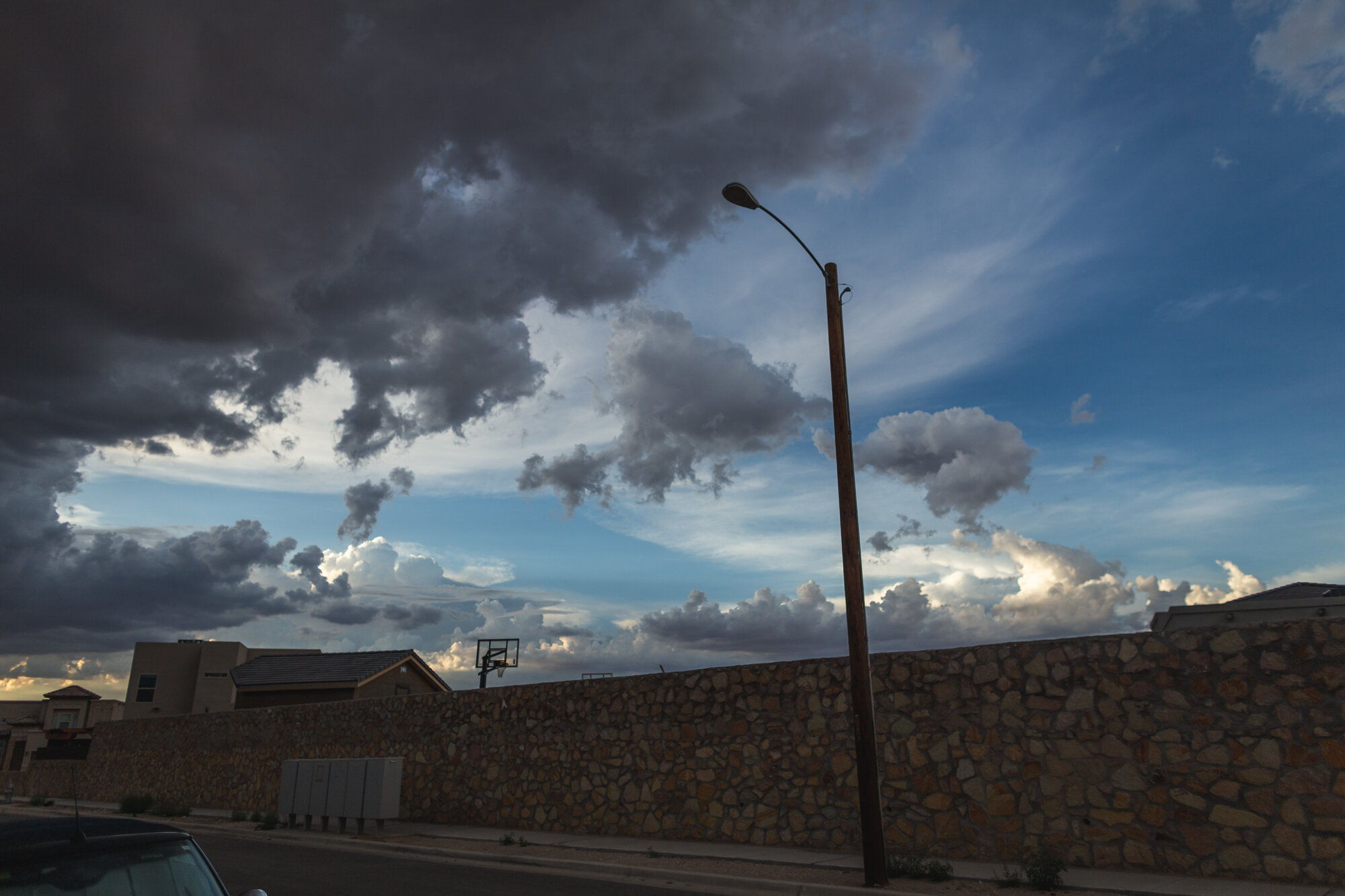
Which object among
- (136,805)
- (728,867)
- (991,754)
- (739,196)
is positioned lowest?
(136,805)

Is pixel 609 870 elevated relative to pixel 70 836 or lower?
lower

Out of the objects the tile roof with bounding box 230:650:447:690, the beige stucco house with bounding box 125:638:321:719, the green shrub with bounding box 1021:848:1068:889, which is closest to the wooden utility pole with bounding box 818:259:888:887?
the green shrub with bounding box 1021:848:1068:889

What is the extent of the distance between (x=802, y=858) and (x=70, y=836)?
32.8 feet

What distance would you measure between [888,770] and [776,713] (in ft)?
7.20

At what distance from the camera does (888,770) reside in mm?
11867

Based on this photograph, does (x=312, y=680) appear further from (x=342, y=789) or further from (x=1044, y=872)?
(x=1044, y=872)

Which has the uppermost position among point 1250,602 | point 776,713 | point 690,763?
point 1250,602

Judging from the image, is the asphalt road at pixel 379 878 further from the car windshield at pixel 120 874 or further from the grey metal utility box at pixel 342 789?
the car windshield at pixel 120 874

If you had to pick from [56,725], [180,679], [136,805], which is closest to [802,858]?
[136,805]

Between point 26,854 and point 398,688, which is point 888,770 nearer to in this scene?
point 26,854

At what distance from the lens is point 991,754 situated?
1103cm

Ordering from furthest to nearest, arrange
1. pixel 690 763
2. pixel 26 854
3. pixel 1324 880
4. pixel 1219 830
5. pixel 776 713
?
pixel 690 763, pixel 776 713, pixel 1219 830, pixel 1324 880, pixel 26 854

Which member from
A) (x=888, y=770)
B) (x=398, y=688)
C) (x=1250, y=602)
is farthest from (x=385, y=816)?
(x=398, y=688)

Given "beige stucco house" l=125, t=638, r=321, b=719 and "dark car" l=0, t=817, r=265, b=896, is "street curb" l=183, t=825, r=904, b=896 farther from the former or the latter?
"beige stucco house" l=125, t=638, r=321, b=719
